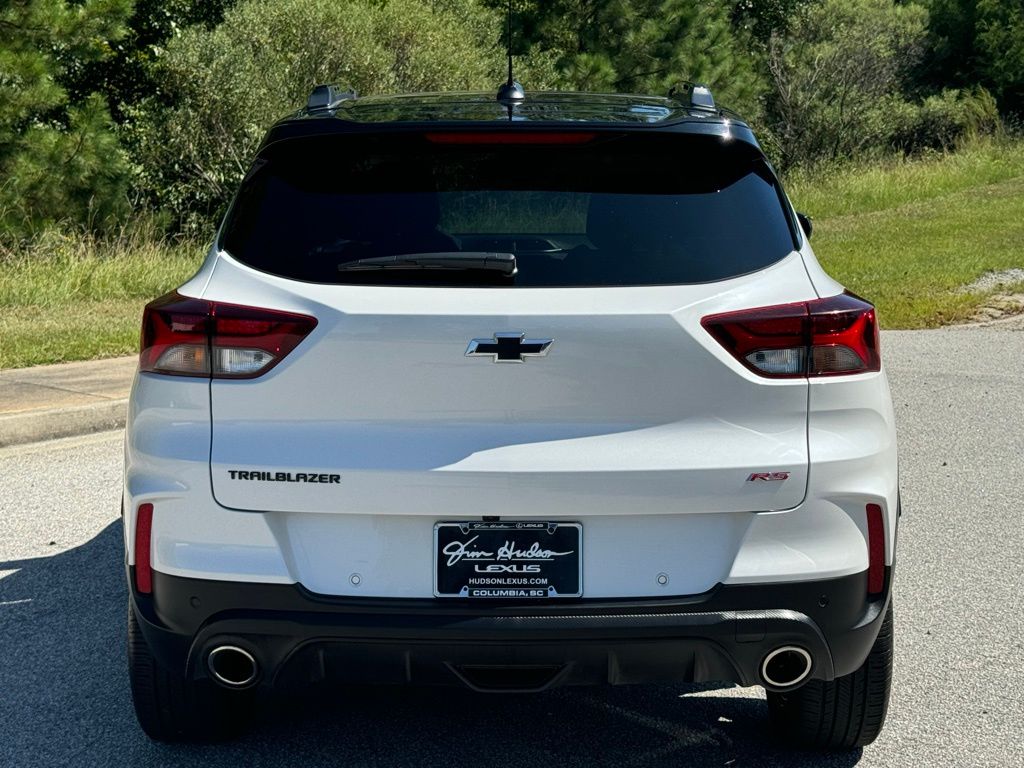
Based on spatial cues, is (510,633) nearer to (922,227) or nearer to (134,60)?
(922,227)

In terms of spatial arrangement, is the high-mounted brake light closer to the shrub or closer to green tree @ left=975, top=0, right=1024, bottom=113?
the shrub

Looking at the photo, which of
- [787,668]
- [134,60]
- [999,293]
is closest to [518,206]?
[787,668]

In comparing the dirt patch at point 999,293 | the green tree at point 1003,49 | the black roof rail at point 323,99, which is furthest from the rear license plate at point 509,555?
the green tree at point 1003,49

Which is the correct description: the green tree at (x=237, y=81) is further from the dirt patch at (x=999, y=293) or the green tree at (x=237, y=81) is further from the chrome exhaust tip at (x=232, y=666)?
the chrome exhaust tip at (x=232, y=666)

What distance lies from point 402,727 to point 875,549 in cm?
154

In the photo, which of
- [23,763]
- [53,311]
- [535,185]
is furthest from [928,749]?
[53,311]

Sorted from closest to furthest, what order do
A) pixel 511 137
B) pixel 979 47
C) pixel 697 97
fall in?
pixel 511 137, pixel 697 97, pixel 979 47

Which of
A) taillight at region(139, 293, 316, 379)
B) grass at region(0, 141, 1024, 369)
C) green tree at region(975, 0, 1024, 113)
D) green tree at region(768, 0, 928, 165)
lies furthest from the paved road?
green tree at region(975, 0, 1024, 113)

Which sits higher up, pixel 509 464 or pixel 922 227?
pixel 509 464

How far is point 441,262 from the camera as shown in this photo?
10.8 feet

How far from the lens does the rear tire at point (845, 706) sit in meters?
3.69

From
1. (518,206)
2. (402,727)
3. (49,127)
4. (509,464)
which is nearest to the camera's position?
(509,464)

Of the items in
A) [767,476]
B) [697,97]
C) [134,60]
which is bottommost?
[134,60]

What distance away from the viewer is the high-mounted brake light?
11.5 feet
